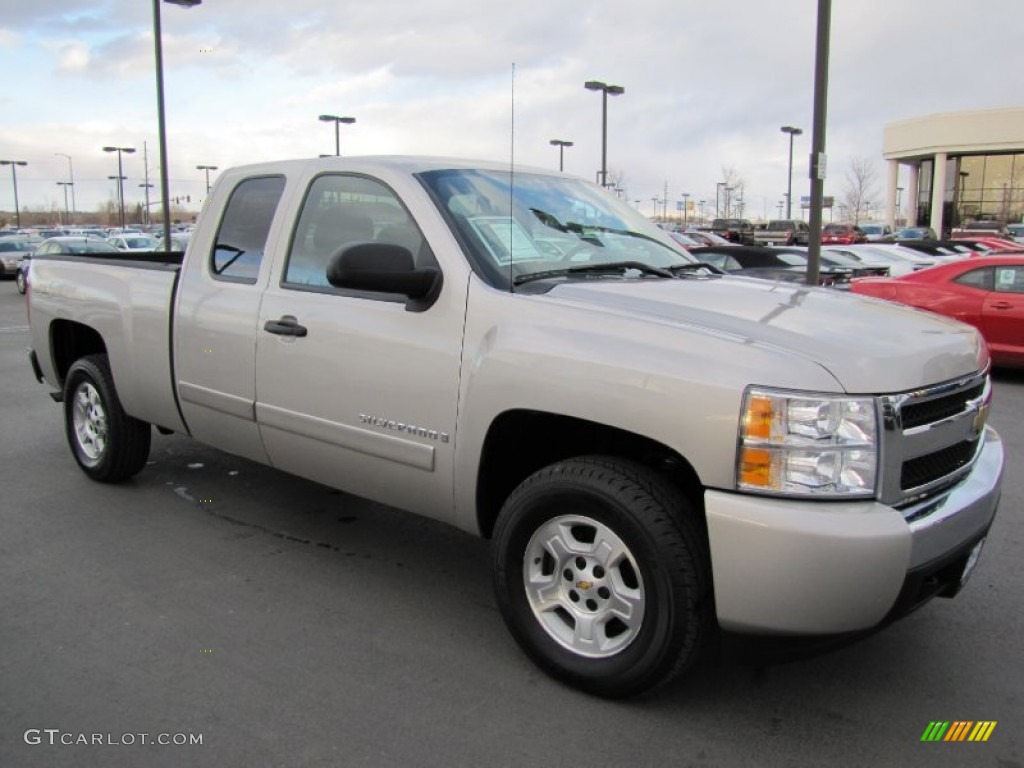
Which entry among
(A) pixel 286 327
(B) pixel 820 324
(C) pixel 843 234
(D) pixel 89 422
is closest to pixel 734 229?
(C) pixel 843 234

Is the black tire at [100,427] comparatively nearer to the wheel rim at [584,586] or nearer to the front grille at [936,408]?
the wheel rim at [584,586]

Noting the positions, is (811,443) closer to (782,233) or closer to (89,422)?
(89,422)

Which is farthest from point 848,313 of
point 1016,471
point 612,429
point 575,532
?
point 1016,471

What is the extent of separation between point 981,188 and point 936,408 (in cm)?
7217

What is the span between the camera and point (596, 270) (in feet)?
12.1

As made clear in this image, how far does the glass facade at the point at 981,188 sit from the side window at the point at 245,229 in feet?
210

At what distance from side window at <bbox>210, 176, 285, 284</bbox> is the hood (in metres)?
1.72

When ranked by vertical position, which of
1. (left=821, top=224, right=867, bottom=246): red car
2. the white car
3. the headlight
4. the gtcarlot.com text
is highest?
(left=821, top=224, right=867, bottom=246): red car

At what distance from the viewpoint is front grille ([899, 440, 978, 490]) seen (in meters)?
2.73

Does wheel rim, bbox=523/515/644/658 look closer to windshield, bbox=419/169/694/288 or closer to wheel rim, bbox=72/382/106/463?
windshield, bbox=419/169/694/288

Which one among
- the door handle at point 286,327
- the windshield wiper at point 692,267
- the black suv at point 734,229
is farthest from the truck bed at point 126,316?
the black suv at point 734,229

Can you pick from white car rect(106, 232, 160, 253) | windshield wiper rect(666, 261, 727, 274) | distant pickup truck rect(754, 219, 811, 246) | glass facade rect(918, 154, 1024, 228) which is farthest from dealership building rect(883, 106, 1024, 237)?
windshield wiper rect(666, 261, 727, 274)

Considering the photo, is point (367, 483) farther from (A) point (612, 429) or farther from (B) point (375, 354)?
(A) point (612, 429)

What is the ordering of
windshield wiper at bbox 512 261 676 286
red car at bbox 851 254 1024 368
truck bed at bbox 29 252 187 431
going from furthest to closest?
red car at bbox 851 254 1024 368 → truck bed at bbox 29 252 187 431 → windshield wiper at bbox 512 261 676 286
